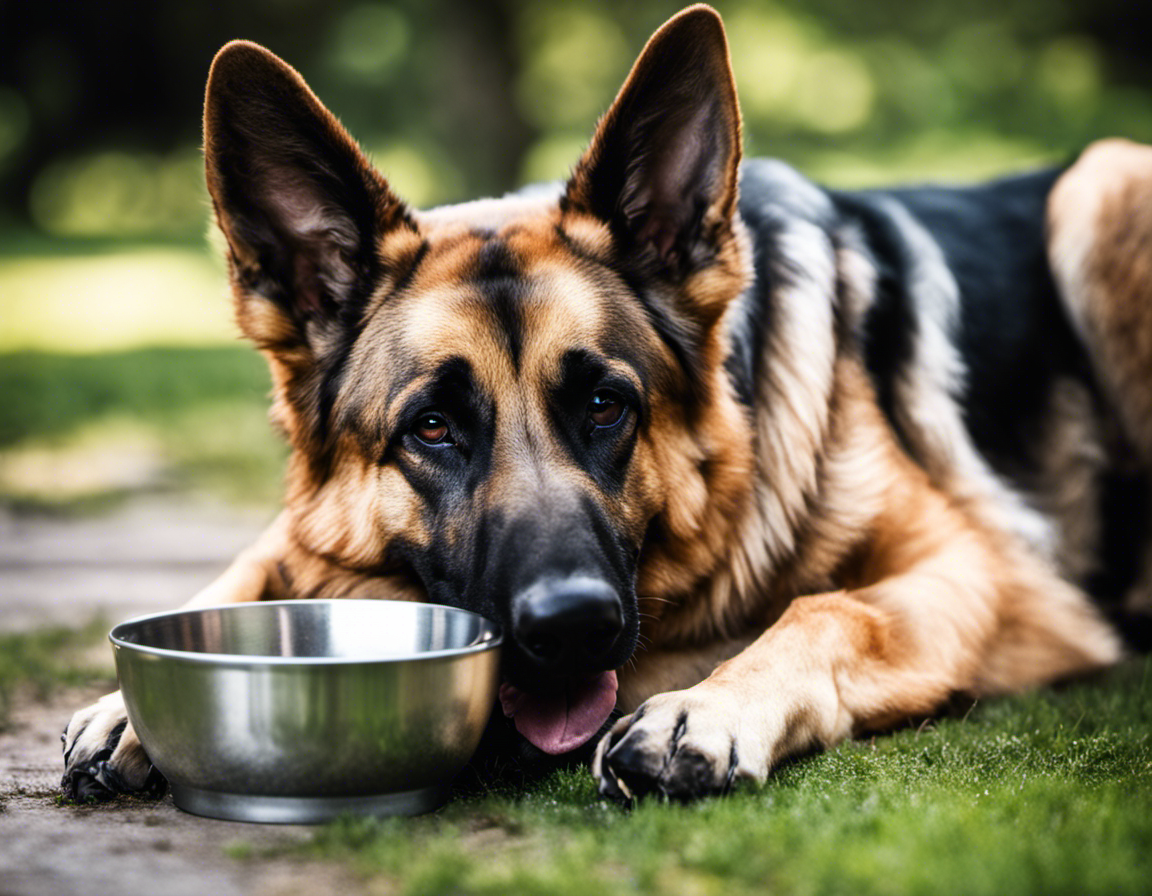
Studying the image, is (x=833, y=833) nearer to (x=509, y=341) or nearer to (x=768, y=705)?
(x=768, y=705)

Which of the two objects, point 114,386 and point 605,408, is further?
point 114,386

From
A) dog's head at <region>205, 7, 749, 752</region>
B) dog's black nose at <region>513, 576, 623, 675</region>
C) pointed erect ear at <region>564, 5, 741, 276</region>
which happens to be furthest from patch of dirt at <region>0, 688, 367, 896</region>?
pointed erect ear at <region>564, 5, 741, 276</region>

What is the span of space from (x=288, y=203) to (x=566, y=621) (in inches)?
56.0

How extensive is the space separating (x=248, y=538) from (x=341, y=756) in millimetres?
3886

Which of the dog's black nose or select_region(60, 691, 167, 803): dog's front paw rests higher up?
the dog's black nose

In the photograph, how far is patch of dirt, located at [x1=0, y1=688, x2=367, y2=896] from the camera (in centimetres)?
197

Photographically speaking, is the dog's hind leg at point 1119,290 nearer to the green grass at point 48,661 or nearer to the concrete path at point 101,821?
the concrete path at point 101,821

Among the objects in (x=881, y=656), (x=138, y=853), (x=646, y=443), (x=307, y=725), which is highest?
(x=646, y=443)

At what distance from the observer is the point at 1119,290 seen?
4.18m

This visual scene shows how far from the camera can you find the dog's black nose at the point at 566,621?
2.40 m

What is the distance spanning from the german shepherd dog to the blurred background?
431 millimetres

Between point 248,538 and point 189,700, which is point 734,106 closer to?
point 189,700

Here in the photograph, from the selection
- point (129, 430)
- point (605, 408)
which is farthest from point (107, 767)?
point (129, 430)

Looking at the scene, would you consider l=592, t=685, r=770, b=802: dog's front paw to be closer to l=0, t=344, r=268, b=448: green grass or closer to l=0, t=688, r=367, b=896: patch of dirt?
l=0, t=688, r=367, b=896: patch of dirt
